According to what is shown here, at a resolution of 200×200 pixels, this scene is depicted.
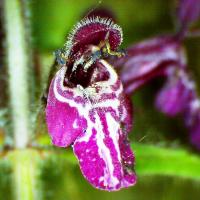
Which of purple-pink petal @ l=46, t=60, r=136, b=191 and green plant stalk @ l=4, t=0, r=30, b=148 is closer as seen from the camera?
purple-pink petal @ l=46, t=60, r=136, b=191

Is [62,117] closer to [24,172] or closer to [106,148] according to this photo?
[106,148]

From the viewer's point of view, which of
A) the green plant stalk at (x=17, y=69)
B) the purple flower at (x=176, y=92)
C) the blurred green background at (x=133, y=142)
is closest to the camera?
the green plant stalk at (x=17, y=69)

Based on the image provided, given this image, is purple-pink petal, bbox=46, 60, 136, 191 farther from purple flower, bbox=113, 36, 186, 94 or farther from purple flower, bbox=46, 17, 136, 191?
purple flower, bbox=113, 36, 186, 94

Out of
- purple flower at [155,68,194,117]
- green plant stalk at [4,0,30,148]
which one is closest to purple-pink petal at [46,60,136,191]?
green plant stalk at [4,0,30,148]

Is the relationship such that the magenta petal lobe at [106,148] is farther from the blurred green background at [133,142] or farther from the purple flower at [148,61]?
the purple flower at [148,61]

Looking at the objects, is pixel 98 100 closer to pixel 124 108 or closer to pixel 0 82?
pixel 124 108

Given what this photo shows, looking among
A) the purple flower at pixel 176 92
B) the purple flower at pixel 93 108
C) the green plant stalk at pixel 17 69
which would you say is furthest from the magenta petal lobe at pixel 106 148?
the purple flower at pixel 176 92

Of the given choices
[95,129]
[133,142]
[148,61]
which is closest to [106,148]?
[95,129]
